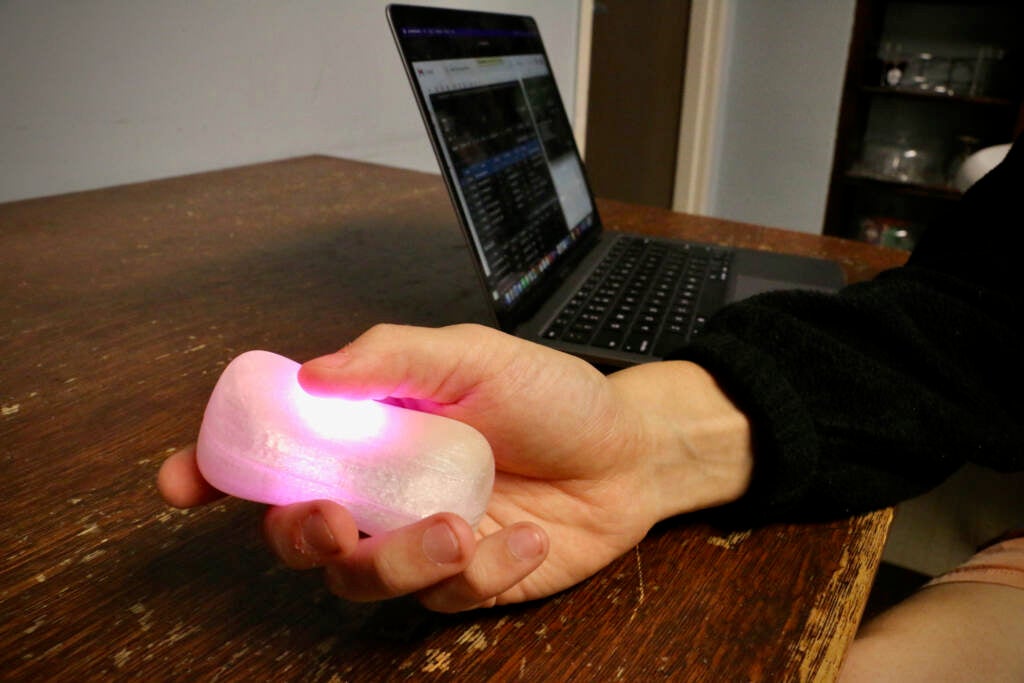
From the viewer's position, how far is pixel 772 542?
352 mm

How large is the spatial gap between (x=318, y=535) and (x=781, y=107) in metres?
2.66

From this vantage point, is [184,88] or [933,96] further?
[933,96]

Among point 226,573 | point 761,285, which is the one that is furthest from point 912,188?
point 226,573

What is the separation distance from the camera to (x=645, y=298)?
603 mm

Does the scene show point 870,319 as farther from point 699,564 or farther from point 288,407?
point 288,407

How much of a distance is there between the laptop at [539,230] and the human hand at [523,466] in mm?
110

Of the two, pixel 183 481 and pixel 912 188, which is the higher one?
pixel 183 481

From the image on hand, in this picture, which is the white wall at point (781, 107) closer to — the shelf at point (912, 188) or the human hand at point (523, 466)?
the shelf at point (912, 188)

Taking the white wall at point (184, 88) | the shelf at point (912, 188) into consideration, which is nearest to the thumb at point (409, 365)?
the white wall at point (184, 88)

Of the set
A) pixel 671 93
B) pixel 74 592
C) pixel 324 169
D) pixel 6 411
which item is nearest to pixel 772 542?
pixel 74 592

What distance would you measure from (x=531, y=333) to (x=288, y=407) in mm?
261

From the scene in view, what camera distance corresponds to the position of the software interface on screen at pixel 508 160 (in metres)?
0.51

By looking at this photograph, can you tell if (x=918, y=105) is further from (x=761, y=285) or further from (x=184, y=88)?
(x=184, y=88)

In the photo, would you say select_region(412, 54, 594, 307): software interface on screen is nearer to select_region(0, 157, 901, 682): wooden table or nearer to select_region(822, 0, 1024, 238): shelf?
select_region(0, 157, 901, 682): wooden table
